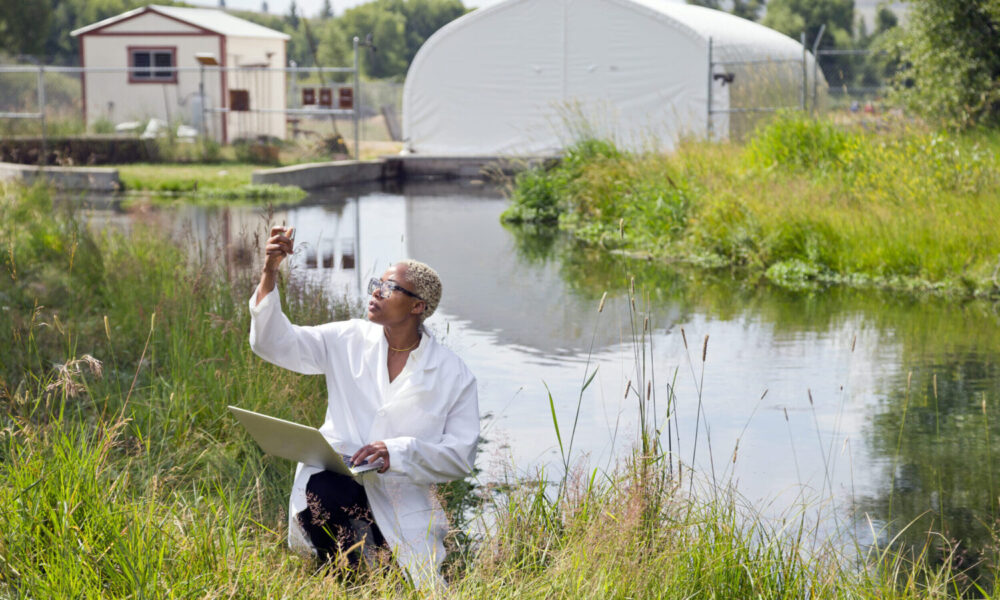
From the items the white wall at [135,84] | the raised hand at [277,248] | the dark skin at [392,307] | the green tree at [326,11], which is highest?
the green tree at [326,11]

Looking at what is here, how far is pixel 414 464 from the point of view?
382cm

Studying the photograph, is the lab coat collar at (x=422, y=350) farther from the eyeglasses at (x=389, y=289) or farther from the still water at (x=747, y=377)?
the still water at (x=747, y=377)

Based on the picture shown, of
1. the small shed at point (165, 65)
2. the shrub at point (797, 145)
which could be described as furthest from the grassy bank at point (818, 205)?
the small shed at point (165, 65)

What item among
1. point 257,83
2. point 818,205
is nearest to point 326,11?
point 257,83

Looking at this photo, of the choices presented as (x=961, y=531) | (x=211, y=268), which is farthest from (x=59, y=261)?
(x=961, y=531)

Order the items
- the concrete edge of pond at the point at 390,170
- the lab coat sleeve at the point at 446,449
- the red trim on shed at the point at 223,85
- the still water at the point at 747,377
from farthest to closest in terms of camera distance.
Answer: the red trim on shed at the point at 223,85 → the concrete edge of pond at the point at 390,170 → the still water at the point at 747,377 → the lab coat sleeve at the point at 446,449

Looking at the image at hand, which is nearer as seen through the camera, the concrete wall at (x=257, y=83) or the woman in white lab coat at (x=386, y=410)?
the woman in white lab coat at (x=386, y=410)

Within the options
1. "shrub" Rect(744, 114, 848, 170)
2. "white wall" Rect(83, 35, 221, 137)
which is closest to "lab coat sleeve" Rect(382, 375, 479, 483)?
"shrub" Rect(744, 114, 848, 170)

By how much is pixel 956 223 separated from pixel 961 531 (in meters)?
6.30

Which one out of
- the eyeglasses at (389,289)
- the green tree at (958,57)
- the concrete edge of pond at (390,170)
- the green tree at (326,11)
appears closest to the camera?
the eyeglasses at (389,289)

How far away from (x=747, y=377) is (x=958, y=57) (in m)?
9.82

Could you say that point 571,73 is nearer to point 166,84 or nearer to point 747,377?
point 166,84

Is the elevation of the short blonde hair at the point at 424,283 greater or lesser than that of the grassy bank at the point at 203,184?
lesser

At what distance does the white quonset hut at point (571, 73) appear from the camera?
83.7ft
